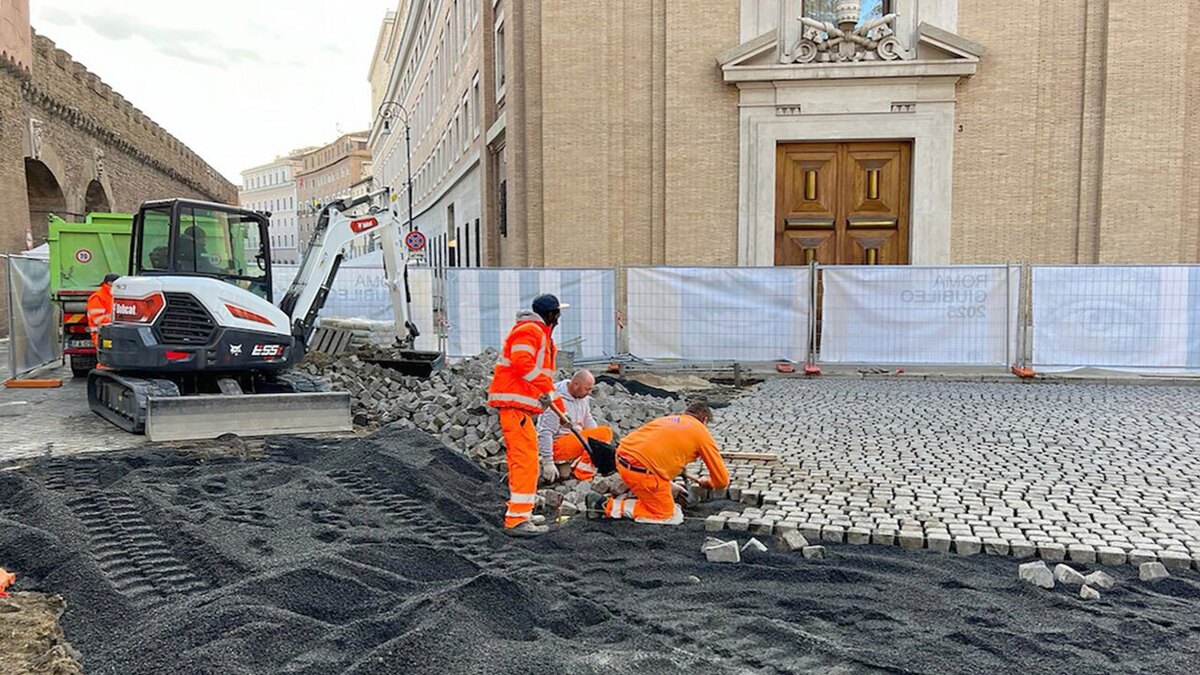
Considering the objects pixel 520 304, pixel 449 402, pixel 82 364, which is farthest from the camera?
pixel 520 304

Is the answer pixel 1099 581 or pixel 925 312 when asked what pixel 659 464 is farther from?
pixel 925 312

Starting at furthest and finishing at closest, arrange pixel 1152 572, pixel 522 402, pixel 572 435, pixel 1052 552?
pixel 572 435
pixel 522 402
pixel 1052 552
pixel 1152 572

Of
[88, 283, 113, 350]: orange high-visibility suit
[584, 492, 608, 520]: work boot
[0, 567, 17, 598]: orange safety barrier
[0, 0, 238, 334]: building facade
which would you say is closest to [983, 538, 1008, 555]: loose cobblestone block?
[584, 492, 608, 520]: work boot

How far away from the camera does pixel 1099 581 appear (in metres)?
4.70

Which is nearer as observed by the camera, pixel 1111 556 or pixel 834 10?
pixel 1111 556

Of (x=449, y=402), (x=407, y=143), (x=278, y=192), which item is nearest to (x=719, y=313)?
(x=449, y=402)

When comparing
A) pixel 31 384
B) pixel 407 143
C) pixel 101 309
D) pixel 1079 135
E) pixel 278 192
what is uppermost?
pixel 278 192

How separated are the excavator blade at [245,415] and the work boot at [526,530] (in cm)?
423

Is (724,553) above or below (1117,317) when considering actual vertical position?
below

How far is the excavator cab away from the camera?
9.57 meters

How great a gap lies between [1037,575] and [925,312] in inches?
365

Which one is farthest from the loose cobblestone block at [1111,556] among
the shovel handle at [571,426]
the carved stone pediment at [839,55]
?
the carved stone pediment at [839,55]

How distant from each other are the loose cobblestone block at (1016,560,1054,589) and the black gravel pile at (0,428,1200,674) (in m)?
0.09

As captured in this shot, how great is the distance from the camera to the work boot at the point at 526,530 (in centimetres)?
583
